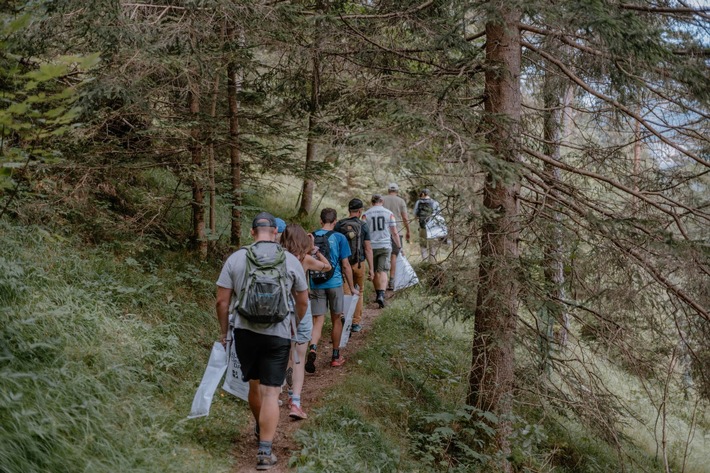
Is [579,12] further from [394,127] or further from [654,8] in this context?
[394,127]

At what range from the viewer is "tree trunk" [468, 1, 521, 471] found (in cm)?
655

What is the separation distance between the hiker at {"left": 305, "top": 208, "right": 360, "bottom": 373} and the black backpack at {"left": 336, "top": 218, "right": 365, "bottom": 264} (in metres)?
0.84

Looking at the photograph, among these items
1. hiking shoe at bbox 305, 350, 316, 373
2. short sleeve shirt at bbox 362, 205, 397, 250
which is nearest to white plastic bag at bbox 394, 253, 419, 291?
short sleeve shirt at bbox 362, 205, 397, 250

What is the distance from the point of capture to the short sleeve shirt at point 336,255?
8250mm

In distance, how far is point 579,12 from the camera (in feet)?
19.7

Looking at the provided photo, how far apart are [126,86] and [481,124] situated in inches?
186

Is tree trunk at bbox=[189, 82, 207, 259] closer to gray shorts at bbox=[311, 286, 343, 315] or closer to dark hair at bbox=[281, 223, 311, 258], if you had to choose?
gray shorts at bbox=[311, 286, 343, 315]

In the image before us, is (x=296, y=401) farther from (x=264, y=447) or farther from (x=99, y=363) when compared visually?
(x=99, y=363)

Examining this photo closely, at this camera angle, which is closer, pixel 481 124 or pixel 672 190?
pixel 481 124

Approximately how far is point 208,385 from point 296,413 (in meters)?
1.37

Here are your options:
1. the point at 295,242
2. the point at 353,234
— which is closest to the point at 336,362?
the point at 353,234

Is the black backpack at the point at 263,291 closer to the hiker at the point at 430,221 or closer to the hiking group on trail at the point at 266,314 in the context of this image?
the hiking group on trail at the point at 266,314

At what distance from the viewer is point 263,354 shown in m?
5.62

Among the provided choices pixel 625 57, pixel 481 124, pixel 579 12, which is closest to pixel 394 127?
pixel 481 124
